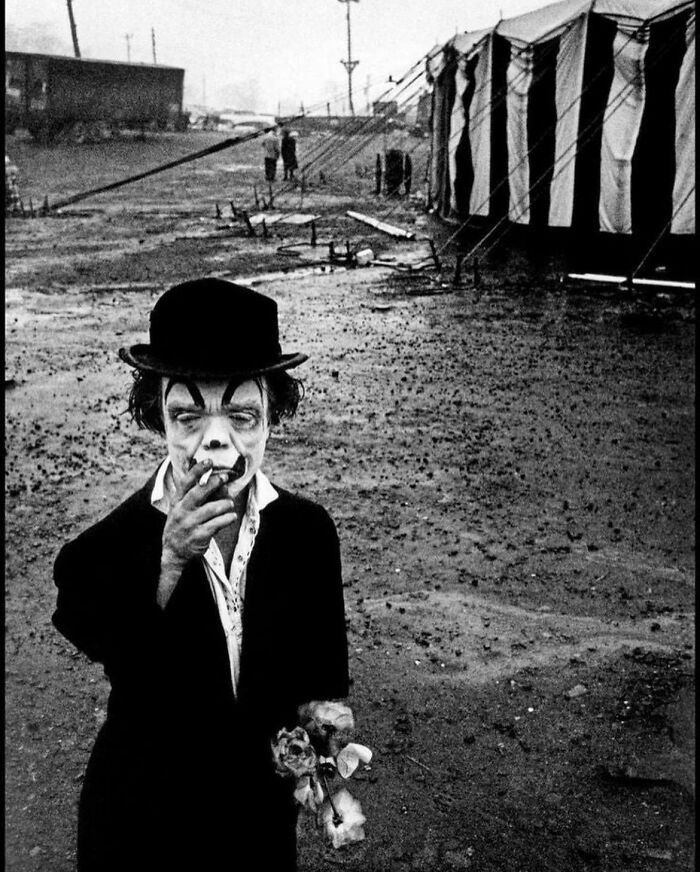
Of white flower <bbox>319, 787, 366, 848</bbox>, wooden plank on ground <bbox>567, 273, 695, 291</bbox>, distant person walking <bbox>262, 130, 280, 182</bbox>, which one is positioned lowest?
white flower <bbox>319, 787, 366, 848</bbox>

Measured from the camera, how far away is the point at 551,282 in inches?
504

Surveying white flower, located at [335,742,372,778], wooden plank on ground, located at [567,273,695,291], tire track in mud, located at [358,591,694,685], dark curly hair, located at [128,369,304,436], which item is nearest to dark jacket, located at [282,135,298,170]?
wooden plank on ground, located at [567,273,695,291]

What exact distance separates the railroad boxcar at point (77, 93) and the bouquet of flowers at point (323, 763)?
39.4 meters

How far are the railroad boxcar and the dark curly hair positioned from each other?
38.8 meters

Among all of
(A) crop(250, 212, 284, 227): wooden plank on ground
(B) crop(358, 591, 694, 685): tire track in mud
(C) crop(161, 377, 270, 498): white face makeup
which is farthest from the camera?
(A) crop(250, 212, 284, 227): wooden plank on ground

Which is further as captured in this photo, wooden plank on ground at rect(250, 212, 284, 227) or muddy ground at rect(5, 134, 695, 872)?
wooden plank on ground at rect(250, 212, 284, 227)

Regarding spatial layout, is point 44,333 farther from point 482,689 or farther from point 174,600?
point 174,600

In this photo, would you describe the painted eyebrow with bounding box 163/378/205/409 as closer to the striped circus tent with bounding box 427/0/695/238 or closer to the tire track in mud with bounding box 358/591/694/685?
the tire track in mud with bounding box 358/591/694/685

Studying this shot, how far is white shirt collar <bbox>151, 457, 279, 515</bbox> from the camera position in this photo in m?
1.88

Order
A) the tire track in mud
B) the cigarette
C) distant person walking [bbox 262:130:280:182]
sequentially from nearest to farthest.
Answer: the cigarette < the tire track in mud < distant person walking [bbox 262:130:280:182]

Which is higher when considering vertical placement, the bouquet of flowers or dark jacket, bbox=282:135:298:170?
dark jacket, bbox=282:135:298:170

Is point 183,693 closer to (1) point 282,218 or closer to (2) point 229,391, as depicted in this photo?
(2) point 229,391

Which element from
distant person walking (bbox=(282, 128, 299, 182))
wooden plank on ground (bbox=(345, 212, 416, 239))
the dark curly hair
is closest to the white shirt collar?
the dark curly hair

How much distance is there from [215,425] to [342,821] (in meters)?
0.91
